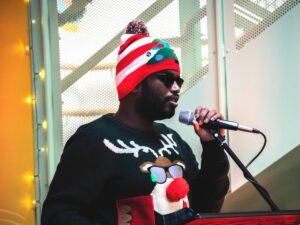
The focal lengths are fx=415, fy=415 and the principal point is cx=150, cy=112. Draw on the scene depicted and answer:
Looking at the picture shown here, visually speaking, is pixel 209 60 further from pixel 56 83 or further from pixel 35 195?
pixel 35 195

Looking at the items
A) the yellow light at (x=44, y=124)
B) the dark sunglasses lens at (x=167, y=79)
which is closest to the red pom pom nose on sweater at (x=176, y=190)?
the dark sunglasses lens at (x=167, y=79)

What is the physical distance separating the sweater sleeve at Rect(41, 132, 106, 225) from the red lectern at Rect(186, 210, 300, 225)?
0.42 m

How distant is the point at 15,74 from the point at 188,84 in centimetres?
91

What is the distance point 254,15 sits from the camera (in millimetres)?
1670

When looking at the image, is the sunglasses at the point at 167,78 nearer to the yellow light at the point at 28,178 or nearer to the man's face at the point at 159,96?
the man's face at the point at 159,96

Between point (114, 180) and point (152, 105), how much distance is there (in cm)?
28

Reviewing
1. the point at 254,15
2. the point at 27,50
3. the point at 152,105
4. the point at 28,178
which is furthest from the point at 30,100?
the point at 254,15

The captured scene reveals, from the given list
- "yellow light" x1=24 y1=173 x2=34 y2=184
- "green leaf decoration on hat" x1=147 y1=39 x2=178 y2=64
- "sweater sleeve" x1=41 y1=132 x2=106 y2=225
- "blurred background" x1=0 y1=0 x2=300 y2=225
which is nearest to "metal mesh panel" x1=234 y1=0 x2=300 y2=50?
"blurred background" x1=0 y1=0 x2=300 y2=225

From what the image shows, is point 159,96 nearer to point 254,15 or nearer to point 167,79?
point 167,79

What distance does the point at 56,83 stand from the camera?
2045mm

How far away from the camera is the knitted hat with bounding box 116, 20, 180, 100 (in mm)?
1405

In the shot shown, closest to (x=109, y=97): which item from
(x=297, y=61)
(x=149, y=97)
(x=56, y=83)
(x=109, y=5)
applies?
(x=56, y=83)

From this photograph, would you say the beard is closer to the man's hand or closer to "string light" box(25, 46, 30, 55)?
the man's hand

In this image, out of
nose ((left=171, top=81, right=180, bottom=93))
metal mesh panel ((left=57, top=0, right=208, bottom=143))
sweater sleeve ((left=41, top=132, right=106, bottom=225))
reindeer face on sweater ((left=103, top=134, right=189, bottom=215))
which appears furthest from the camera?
metal mesh panel ((left=57, top=0, right=208, bottom=143))
